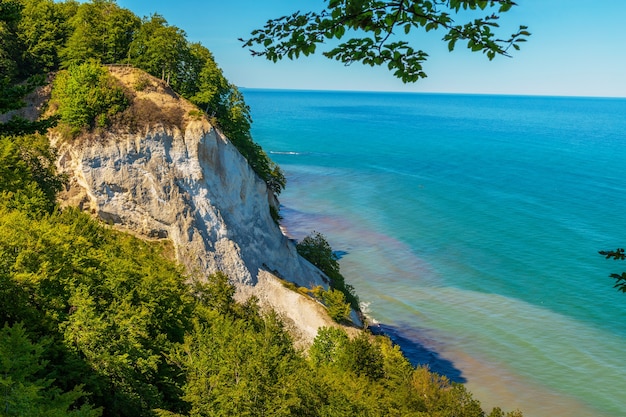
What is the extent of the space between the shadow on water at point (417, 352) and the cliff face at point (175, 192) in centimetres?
1416

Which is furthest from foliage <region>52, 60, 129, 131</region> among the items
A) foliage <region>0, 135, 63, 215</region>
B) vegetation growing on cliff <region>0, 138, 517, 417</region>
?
vegetation growing on cliff <region>0, 138, 517, 417</region>

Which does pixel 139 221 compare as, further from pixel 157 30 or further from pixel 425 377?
pixel 425 377

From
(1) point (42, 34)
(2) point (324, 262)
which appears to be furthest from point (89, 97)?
(2) point (324, 262)

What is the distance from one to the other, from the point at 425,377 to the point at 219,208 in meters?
23.1

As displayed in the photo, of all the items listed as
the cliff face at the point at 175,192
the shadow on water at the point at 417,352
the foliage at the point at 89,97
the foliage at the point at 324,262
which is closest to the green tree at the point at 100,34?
the foliage at the point at 89,97

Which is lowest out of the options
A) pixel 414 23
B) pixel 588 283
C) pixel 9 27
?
pixel 588 283

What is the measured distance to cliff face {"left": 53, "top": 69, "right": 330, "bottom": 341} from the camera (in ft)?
134

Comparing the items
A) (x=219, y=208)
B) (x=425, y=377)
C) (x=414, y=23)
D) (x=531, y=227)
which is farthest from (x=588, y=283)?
(x=414, y=23)

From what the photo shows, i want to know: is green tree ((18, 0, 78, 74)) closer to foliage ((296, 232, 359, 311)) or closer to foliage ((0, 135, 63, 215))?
foliage ((0, 135, 63, 215))

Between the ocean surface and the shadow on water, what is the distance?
16 centimetres

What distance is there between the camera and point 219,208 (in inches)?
1737

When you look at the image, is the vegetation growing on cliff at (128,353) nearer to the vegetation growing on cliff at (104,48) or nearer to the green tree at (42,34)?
the vegetation growing on cliff at (104,48)

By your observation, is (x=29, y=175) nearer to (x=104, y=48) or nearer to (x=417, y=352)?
(x=104, y=48)

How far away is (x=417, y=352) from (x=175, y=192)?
30.2 m
